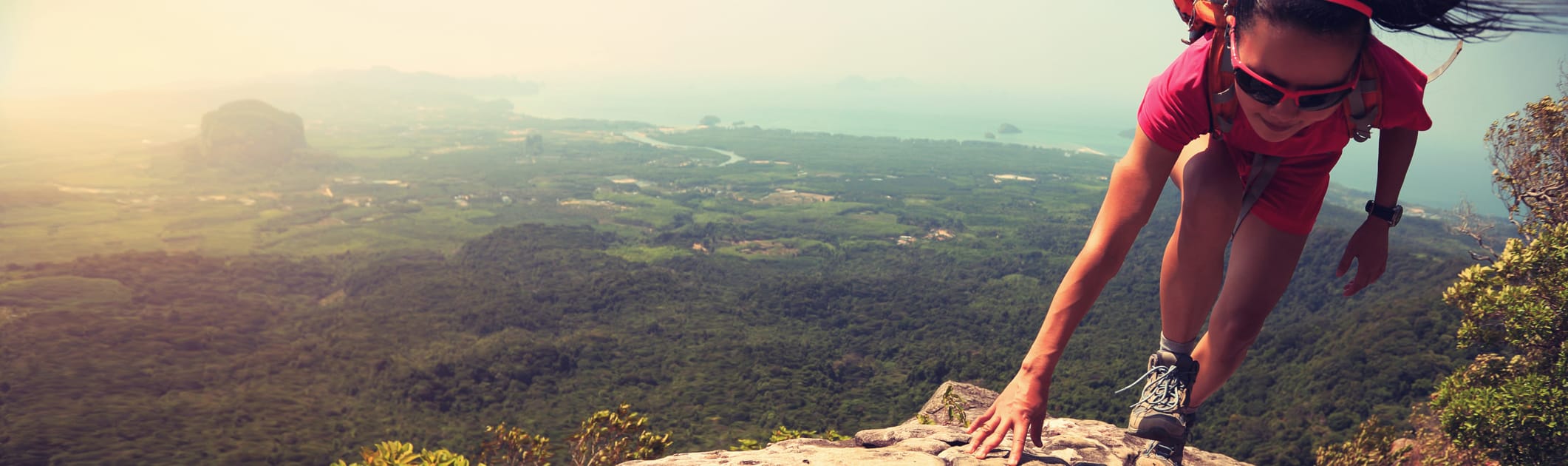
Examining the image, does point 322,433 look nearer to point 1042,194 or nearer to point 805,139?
point 1042,194

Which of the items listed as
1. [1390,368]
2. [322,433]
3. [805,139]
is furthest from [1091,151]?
[322,433]

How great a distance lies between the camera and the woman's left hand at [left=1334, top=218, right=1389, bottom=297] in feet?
9.06

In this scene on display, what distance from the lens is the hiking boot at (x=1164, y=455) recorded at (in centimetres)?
303

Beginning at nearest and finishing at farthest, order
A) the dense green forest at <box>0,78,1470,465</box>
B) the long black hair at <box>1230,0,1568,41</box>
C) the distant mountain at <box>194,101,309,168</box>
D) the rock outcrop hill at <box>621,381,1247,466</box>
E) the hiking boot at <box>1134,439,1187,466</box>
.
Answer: the long black hair at <box>1230,0,1568,41</box> < the hiking boot at <box>1134,439,1187,466</box> < the rock outcrop hill at <box>621,381,1247,466</box> < the dense green forest at <box>0,78,1470,465</box> < the distant mountain at <box>194,101,309,168</box>

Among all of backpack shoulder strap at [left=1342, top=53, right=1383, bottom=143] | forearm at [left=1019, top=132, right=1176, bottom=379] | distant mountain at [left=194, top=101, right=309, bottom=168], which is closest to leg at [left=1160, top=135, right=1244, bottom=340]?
forearm at [left=1019, top=132, right=1176, bottom=379]

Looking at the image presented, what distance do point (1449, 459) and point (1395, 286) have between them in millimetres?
53984

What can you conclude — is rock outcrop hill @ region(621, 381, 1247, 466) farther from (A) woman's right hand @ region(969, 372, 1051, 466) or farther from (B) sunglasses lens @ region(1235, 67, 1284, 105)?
(B) sunglasses lens @ region(1235, 67, 1284, 105)

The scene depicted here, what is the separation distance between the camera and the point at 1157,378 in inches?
118

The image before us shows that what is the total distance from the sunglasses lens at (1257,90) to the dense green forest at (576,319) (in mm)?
31062

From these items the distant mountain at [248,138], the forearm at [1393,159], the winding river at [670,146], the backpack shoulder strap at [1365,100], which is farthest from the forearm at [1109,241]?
the distant mountain at [248,138]

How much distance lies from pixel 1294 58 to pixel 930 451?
2137 mm

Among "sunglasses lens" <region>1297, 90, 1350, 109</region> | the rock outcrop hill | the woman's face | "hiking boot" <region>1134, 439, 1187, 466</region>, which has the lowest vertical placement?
the rock outcrop hill

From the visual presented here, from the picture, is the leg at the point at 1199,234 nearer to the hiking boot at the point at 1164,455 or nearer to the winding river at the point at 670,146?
the hiking boot at the point at 1164,455

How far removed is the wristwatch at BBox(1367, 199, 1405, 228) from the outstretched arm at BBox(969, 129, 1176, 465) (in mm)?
967
